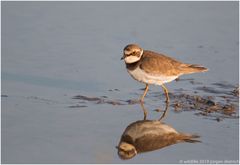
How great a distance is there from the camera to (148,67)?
877 cm

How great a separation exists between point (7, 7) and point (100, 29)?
203 cm

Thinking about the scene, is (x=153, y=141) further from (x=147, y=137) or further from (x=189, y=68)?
(x=189, y=68)

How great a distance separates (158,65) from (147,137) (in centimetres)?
174

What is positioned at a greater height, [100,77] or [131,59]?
[131,59]

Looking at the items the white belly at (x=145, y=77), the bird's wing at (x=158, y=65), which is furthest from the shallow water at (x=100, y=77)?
the bird's wing at (x=158, y=65)

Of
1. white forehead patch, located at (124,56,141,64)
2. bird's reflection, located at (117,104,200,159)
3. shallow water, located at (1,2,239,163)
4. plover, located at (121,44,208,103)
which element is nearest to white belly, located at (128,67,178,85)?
plover, located at (121,44,208,103)

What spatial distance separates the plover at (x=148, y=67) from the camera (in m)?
8.76

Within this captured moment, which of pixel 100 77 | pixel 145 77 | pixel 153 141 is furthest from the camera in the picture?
pixel 100 77

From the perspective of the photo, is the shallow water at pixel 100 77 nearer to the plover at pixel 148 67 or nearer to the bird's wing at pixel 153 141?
the bird's wing at pixel 153 141

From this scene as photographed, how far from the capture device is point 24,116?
311 inches

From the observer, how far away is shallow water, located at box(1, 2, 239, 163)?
7.08 m

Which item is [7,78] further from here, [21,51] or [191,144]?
[191,144]

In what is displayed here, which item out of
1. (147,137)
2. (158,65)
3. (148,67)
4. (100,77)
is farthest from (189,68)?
(147,137)

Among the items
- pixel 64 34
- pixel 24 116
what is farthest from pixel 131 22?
pixel 24 116
